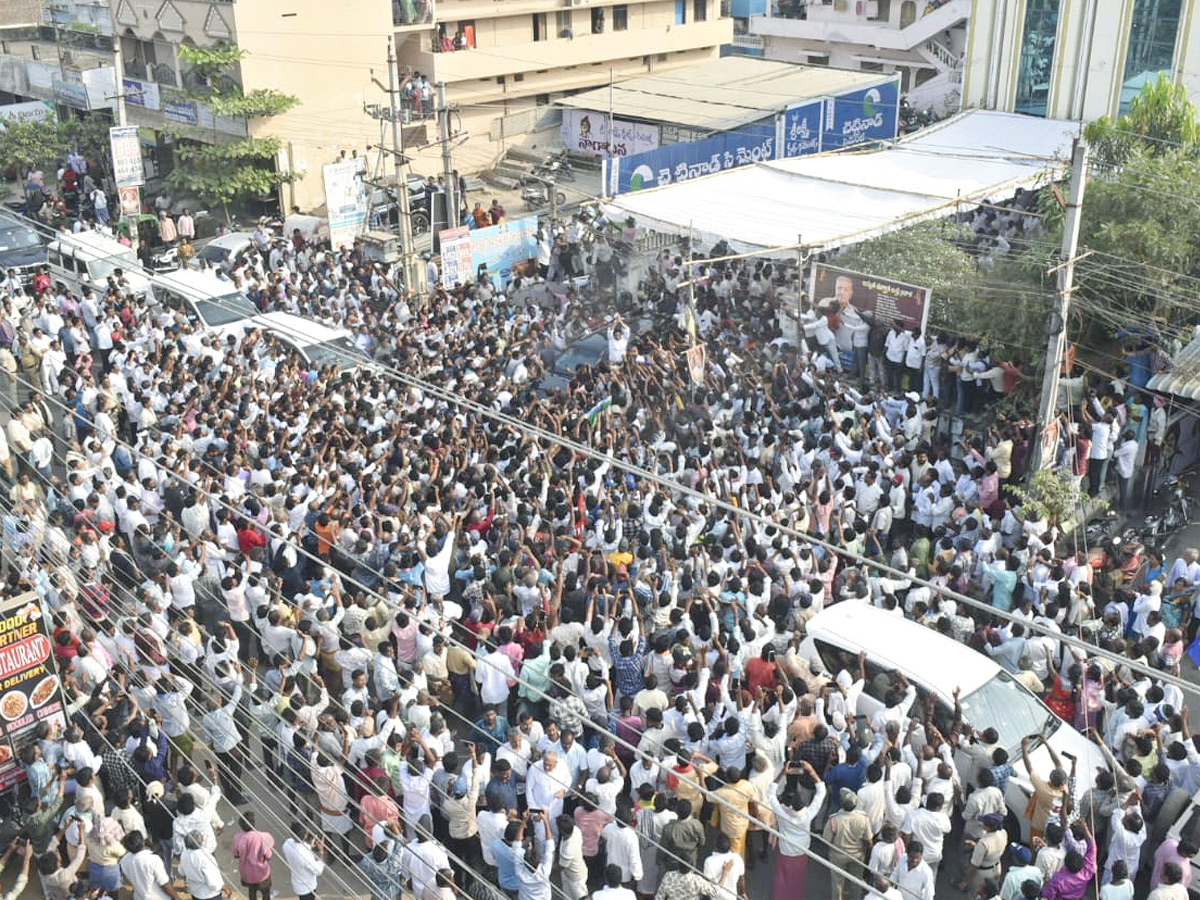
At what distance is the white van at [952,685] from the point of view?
8375 mm

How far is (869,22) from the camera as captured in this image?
39.7m

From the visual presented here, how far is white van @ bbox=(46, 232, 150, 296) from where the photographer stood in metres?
18.5

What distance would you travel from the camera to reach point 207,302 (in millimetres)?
16438

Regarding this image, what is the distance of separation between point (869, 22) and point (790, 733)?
1401 inches

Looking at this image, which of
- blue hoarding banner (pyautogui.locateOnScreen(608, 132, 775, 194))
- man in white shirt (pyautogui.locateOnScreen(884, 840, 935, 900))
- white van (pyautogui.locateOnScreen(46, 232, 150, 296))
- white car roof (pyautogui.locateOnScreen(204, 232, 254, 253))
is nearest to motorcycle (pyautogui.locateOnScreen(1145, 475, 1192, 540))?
man in white shirt (pyautogui.locateOnScreen(884, 840, 935, 900))

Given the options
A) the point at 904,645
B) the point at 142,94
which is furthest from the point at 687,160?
the point at 904,645

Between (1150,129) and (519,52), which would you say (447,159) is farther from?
(519,52)

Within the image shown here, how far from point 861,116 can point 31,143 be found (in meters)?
18.1

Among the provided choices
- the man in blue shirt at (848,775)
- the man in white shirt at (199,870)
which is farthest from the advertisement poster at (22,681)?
the man in blue shirt at (848,775)

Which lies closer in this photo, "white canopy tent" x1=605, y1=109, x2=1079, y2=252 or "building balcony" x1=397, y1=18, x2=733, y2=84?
"white canopy tent" x1=605, y1=109, x2=1079, y2=252

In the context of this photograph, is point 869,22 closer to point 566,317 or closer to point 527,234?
point 527,234

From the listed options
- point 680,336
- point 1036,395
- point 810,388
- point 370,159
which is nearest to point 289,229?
point 370,159

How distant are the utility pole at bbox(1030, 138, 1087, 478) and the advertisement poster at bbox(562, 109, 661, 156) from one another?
57.7 feet

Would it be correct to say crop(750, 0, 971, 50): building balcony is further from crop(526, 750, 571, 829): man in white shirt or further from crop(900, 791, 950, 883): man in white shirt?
crop(526, 750, 571, 829): man in white shirt
